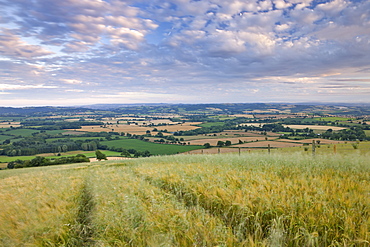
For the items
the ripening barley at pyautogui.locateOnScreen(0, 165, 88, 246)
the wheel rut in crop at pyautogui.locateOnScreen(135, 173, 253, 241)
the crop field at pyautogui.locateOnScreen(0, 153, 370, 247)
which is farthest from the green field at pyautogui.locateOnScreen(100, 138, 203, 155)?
the crop field at pyautogui.locateOnScreen(0, 153, 370, 247)

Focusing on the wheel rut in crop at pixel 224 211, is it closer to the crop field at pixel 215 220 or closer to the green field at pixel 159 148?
the crop field at pixel 215 220

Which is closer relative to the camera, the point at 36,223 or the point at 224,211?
the point at 36,223

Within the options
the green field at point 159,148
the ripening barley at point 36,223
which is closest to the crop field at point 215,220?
the ripening barley at point 36,223

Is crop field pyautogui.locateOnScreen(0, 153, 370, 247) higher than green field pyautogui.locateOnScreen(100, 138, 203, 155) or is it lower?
higher

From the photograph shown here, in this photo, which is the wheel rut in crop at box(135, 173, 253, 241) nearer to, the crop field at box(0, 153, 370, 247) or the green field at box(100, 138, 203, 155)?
the crop field at box(0, 153, 370, 247)

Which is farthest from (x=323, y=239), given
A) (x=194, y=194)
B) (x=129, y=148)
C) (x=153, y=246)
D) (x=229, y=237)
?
(x=129, y=148)

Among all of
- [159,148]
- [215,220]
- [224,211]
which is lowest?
[159,148]

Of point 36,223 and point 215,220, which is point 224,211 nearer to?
point 215,220

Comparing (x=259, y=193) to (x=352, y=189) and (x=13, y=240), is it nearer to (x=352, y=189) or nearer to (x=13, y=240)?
(x=352, y=189)

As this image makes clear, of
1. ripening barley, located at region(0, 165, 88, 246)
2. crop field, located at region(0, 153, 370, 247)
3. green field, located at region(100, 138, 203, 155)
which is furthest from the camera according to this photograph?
green field, located at region(100, 138, 203, 155)

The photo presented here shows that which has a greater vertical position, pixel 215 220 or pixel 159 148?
pixel 215 220

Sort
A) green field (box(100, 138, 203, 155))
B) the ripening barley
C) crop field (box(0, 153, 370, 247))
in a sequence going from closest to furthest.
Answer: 1. crop field (box(0, 153, 370, 247))
2. the ripening barley
3. green field (box(100, 138, 203, 155))

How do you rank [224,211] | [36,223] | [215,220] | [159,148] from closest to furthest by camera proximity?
[215,220], [36,223], [224,211], [159,148]

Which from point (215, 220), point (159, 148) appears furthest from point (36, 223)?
point (159, 148)
